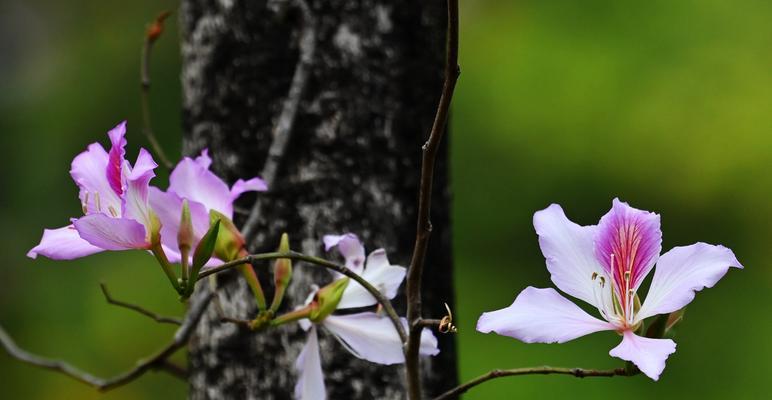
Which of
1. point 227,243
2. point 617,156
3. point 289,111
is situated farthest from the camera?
point 617,156

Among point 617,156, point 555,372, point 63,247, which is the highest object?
point 617,156

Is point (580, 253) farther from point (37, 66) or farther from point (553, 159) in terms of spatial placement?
point (37, 66)

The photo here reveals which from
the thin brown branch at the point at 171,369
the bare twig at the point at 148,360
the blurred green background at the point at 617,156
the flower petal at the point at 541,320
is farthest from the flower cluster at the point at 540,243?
the blurred green background at the point at 617,156

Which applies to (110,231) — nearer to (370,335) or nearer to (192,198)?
(192,198)

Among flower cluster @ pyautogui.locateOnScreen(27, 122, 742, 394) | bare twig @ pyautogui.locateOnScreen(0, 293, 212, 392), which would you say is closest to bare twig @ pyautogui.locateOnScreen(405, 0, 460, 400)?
flower cluster @ pyautogui.locateOnScreen(27, 122, 742, 394)

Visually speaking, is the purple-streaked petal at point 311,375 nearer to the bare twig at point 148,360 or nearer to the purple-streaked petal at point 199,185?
the purple-streaked petal at point 199,185

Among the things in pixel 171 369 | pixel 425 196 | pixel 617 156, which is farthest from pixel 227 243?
pixel 617 156
